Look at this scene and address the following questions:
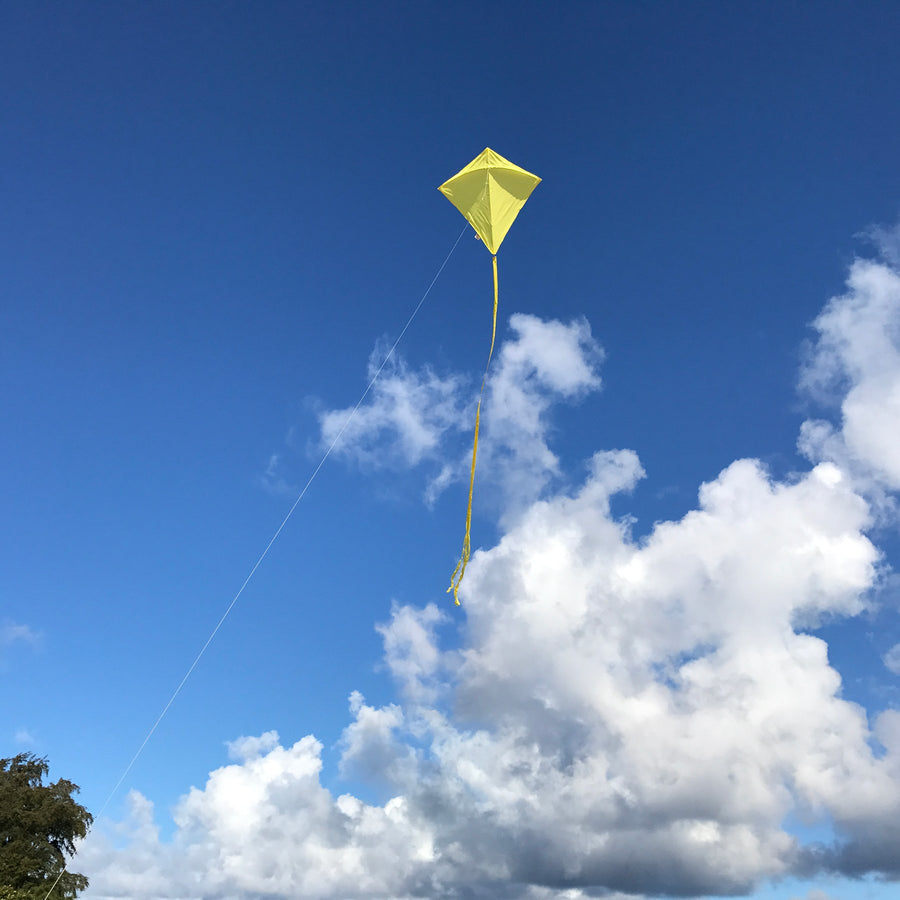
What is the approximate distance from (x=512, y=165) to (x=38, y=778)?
45.2 meters

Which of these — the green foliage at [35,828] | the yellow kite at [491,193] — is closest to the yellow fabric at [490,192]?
the yellow kite at [491,193]

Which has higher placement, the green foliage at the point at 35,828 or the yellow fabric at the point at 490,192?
the yellow fabric at the point at 490,192

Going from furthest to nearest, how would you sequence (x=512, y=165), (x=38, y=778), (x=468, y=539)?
(x=38, y=778) < (x=512, y=165) < (x=468, y=539)

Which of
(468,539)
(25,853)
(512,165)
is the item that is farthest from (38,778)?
(512,165)

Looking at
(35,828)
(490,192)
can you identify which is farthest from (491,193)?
(35,828)

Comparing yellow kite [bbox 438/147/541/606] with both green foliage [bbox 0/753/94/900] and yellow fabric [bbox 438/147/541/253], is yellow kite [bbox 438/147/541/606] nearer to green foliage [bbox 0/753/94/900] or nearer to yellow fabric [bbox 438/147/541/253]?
yellow fabric [bbox 438/147/541/253]

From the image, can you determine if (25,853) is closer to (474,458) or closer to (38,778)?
(38,778)

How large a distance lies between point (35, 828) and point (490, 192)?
4267 centimetres

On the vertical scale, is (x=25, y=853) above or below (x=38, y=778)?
below

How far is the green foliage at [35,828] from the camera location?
1677 inches

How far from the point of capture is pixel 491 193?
20938mm

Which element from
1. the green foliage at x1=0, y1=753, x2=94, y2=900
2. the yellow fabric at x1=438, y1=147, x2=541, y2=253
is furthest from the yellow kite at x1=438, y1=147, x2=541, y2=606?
the green foliage at x1=0, y1=753, x2=94, y2=900

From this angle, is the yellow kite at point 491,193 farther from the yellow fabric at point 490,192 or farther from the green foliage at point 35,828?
the green foliage at point 35,828

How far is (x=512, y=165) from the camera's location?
2061cm
